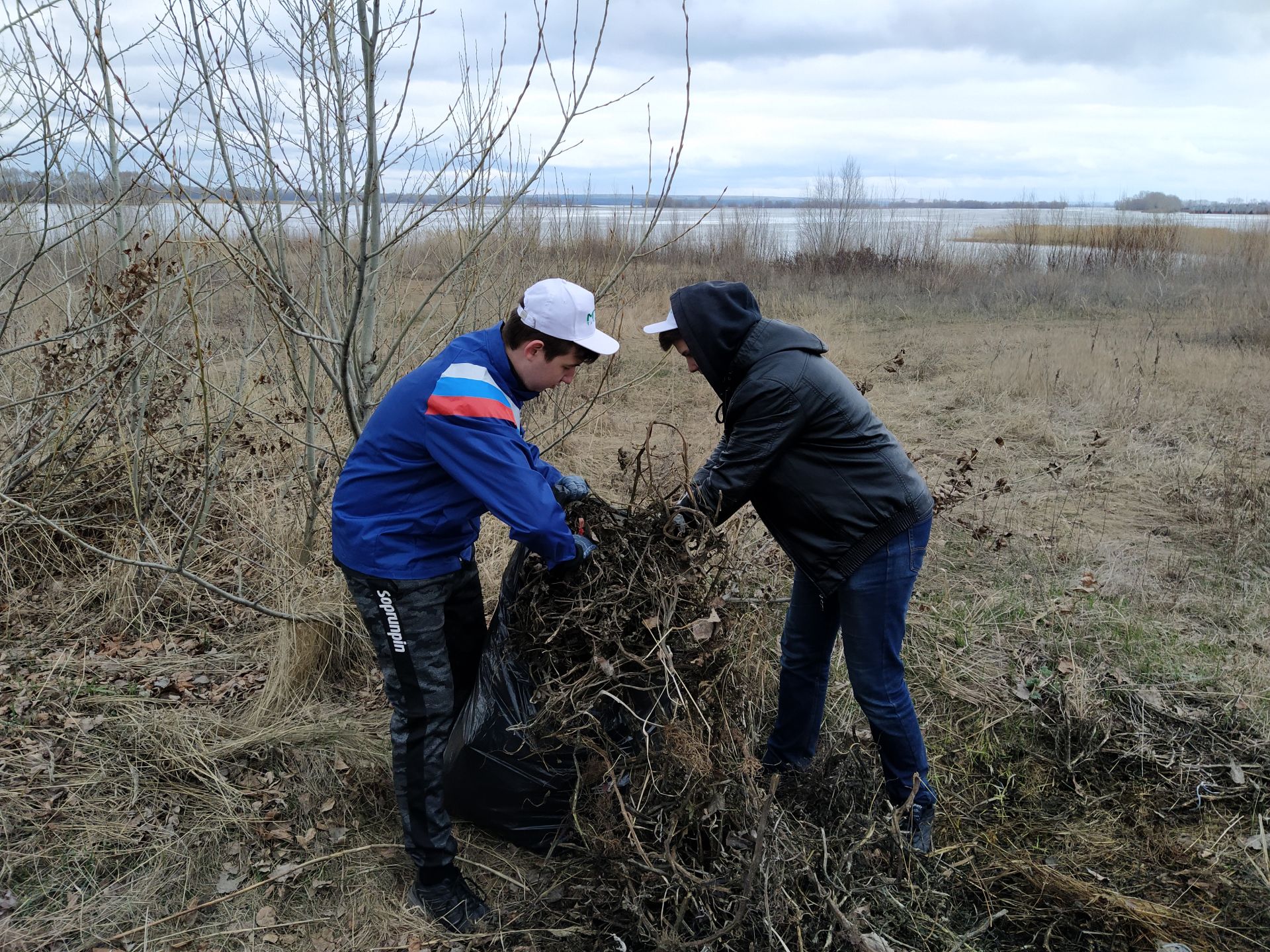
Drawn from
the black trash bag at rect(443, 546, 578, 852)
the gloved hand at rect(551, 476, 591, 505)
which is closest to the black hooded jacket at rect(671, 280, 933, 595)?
the gloved hand at rect(551, 476, 591, 505)

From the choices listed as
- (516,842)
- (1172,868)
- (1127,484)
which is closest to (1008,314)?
(1127,484)

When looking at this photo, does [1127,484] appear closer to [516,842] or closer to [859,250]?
[516,842]

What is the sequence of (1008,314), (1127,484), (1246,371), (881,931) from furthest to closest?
1. (1008,314)
2. (1246,371)
3. (1127,484)
4. (881,931)

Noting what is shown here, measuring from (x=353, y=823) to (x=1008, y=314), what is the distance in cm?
1419

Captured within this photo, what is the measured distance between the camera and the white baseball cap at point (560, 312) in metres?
2.21

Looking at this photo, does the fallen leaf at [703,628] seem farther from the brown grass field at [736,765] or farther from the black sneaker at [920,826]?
the black sneaker at [920,826]

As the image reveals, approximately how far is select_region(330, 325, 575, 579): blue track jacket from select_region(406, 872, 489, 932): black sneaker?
0.92 meters

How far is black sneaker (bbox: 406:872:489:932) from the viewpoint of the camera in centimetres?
243

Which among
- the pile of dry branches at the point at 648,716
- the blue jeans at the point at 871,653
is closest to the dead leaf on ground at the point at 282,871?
the pile of dry branches at the point at 648,716

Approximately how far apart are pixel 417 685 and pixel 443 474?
1.96 ft

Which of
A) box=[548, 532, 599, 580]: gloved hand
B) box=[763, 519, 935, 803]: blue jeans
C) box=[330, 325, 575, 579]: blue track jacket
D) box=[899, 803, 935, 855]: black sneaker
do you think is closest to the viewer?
box=[330, 325, 575, 579]: blue track jacket

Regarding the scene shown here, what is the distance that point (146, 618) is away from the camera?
4113 mm

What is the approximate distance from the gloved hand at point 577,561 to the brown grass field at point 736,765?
0.49 m

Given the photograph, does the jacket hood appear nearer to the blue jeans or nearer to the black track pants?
the blue jeans
